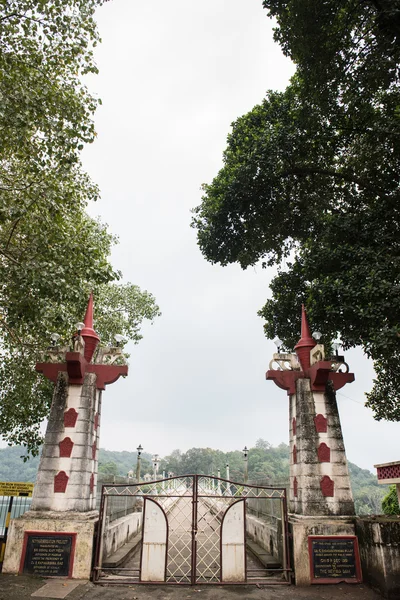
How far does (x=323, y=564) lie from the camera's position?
7.80 m

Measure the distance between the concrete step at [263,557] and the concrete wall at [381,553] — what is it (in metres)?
2.03

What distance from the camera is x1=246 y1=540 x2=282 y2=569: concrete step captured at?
29.7 ft

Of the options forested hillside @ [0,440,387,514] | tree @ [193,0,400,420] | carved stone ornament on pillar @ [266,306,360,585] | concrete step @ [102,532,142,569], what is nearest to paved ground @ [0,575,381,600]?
carved stone ornament on pillar @ [266,306,360,585]

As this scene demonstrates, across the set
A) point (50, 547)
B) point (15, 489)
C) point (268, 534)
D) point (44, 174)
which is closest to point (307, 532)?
point (268, 534)

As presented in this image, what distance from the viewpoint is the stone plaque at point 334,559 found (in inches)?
305

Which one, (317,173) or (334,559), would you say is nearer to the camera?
(334,559)

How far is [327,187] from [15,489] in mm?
13315

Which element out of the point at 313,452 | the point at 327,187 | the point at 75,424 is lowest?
the point at 313,452

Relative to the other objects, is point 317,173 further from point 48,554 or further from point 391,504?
point 48,554

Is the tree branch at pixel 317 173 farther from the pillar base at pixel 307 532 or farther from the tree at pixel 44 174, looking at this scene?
the pillar base at pixel 307 532

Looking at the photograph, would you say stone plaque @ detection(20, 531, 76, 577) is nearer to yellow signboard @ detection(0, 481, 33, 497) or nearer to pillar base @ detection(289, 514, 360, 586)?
yellow signboard @ detection(0, 481, 33, 497)

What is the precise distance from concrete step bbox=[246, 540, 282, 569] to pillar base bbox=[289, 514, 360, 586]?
4.34ft

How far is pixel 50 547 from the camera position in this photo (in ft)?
25.2

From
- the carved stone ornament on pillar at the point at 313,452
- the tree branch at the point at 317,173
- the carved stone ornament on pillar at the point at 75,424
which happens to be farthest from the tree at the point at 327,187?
the carved stone ornament on pillar at the point at 75,424
